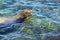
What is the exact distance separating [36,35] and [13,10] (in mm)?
1173

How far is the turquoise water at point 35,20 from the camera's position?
3.68 m

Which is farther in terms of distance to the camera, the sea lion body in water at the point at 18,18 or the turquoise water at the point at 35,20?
the sea lion body in water at the point at 18,18

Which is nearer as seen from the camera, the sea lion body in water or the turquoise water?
the turquoise water

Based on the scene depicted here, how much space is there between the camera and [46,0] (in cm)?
531

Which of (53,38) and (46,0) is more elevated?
(46,0)

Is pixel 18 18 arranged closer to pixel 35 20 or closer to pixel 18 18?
pixel 18 18

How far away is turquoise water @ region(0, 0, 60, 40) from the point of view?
368 centimetres

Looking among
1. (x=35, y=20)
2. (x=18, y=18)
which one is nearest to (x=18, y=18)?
(x=18, y=18)

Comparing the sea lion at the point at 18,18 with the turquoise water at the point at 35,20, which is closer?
the turquoise water at the point at 35,20

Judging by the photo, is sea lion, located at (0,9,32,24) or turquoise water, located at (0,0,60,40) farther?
sea lion, located at (0,9,32,24)

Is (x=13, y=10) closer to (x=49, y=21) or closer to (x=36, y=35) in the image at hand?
(x=49, y=21)

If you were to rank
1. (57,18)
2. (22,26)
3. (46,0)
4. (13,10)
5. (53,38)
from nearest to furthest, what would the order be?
(53,38)
(22,26)
(57,18)
(13,10)
(46,0)

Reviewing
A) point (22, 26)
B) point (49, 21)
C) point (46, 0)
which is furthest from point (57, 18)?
point (46, 0)

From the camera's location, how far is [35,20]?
418cm
